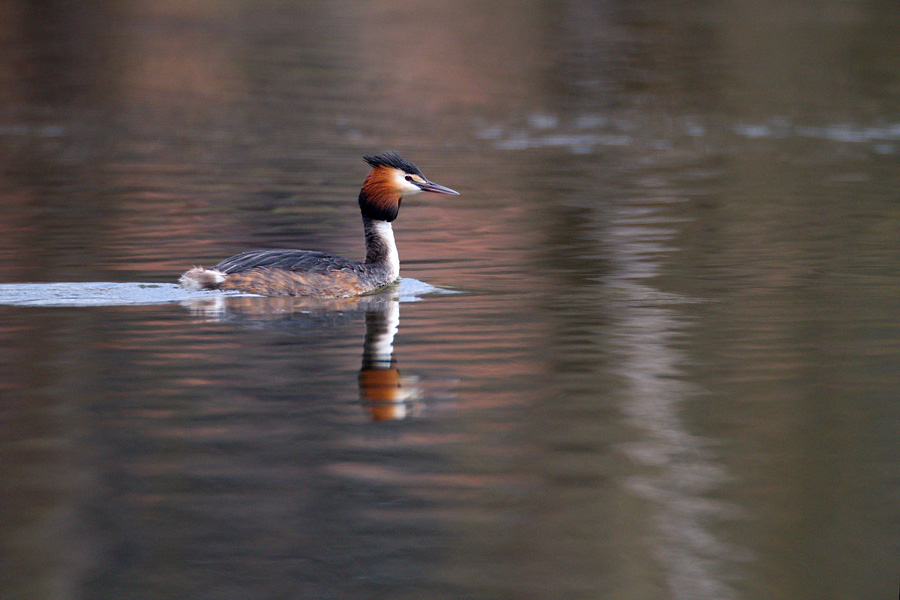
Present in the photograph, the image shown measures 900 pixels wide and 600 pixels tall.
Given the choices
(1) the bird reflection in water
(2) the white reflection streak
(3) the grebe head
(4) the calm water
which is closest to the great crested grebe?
(3) the grebe head

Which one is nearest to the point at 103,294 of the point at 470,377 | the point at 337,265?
the point at 337,265

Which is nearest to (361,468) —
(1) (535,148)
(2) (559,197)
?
(2) (559,197)

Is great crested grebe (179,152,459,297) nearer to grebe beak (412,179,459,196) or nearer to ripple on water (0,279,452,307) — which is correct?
grebe beak (412,179,459,196)

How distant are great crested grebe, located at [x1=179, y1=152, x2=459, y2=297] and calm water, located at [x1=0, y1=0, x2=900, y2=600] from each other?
0.24m

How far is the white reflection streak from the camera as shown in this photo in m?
6.37

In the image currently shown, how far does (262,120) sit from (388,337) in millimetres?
21833

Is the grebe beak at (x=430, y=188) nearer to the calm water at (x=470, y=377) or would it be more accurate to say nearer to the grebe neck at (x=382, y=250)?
the grebe neck at (x=382, y=250)

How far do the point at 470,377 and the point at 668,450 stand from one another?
1986mm

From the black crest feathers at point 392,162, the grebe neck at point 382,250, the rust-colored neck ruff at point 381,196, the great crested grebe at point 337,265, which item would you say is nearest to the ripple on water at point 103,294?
the great crested grebe at point 337,265

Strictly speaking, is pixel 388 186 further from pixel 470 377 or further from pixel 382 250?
pixel 470 377

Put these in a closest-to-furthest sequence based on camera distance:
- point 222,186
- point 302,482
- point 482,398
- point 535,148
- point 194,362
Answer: point 302,482
point 482,398
point 194,362
point 222,186
point 535,148

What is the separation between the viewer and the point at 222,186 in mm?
22016

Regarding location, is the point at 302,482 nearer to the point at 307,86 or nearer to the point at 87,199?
the point at 87,199

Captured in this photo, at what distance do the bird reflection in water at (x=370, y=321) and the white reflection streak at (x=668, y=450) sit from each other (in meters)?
1.43
